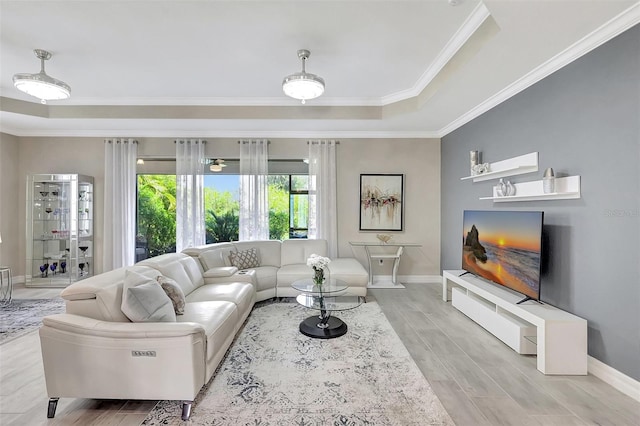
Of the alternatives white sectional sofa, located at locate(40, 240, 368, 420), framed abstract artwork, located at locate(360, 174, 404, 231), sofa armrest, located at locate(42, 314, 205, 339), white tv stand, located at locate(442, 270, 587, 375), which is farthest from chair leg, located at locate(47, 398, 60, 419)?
framed abstract artwork, located at locate(360, 174, 404, 231)

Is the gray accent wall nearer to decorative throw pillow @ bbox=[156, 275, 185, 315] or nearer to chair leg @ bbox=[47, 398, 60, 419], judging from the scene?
decorative throw pillow @ bbox=[156, 275, 185, 315]

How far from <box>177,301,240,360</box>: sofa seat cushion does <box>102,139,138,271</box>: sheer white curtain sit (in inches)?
131

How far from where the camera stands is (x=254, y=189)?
5.35 m

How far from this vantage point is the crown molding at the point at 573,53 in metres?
2.11

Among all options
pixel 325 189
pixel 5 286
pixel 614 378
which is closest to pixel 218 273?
pixel 325 189

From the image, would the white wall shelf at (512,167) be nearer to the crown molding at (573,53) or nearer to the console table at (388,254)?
the crown molding at (573,53)

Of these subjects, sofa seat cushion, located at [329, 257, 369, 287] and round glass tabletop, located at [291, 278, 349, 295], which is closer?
round glass tabletop, located at [291, 278, 349, 295]

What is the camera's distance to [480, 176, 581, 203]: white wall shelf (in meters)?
2.59

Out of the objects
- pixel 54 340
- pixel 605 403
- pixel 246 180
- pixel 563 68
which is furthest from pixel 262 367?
pixel 563 68

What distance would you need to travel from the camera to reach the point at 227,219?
5703 millimetres

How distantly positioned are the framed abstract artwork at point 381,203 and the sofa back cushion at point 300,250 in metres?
0.94

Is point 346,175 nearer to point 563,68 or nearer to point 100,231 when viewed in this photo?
point 563,68

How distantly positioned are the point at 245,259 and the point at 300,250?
0.95m

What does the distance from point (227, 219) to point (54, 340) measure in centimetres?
385
